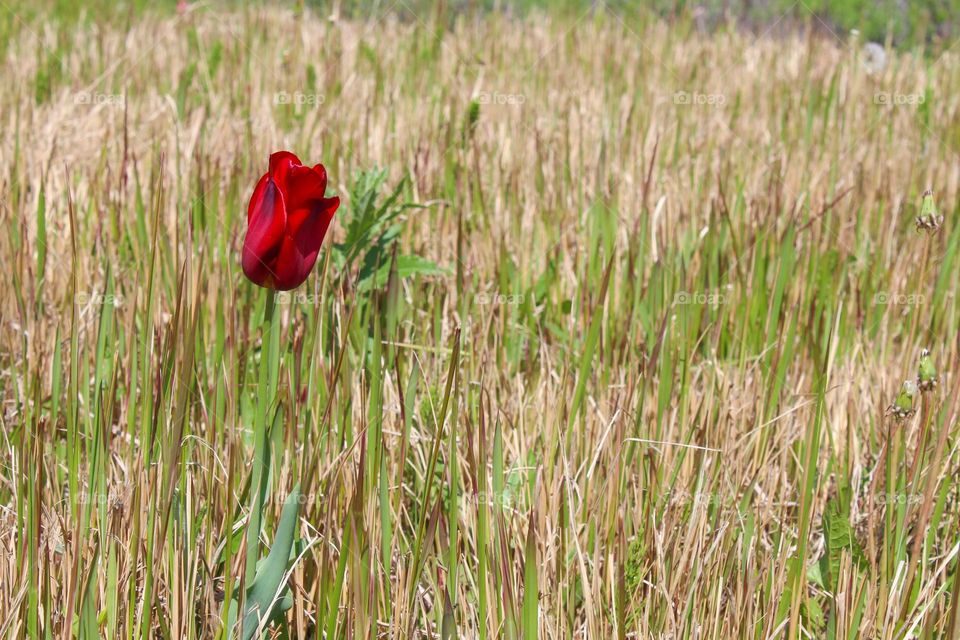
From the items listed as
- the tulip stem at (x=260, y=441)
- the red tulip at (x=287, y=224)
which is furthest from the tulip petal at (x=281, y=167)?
the tulip stem at (x=260, y=441)

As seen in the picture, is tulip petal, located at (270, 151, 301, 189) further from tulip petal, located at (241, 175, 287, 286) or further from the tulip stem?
the tulip stem

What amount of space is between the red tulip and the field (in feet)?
0.23

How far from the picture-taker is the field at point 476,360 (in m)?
1.10

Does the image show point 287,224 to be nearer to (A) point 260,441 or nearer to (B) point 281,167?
(B) point 281,167

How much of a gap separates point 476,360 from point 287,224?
779 mm

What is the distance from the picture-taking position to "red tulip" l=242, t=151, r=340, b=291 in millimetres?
996

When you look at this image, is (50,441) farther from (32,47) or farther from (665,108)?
(32,47)

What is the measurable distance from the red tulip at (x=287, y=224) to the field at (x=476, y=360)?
0.23 ft

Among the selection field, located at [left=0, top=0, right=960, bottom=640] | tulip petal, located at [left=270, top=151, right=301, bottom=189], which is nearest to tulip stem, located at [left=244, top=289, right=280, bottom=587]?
field, located at [left=0, top=0, right=960, bottom=640]

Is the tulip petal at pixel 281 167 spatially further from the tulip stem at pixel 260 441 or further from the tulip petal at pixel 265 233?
the tulip stem at pixel 260 441

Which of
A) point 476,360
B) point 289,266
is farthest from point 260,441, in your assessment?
point 476,360

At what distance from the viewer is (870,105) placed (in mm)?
3875

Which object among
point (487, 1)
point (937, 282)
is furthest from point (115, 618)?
point (487, 1)

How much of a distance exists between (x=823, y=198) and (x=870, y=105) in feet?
4.51
